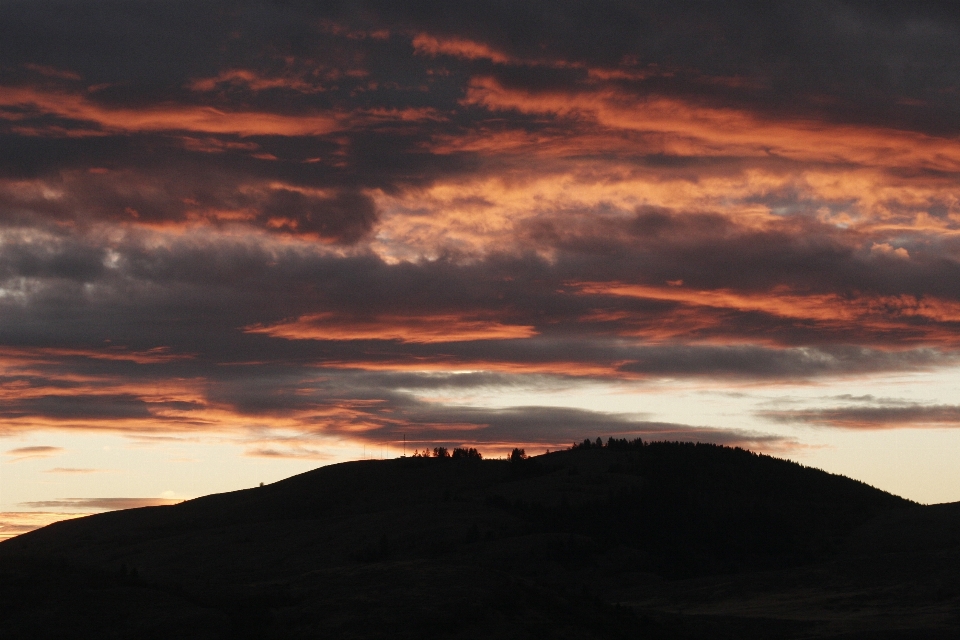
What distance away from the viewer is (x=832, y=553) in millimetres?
75875

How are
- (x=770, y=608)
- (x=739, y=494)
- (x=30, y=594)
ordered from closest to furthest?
(x=30, y=594) < (x=770, y=608) < (x=739, y=494)

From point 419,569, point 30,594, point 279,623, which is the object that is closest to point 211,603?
point 279,623

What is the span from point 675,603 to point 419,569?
16.7 metres

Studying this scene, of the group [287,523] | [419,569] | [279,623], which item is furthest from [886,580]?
[287,523]

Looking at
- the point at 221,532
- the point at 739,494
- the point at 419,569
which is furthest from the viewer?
the point at 739,494

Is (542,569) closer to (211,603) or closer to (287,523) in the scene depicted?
(287,523)

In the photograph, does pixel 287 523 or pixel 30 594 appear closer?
pixel 30 594

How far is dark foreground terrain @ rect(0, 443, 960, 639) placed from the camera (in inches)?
1411

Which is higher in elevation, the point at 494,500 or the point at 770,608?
the point at 494,500

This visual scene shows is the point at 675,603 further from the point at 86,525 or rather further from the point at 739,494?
the point at 86,525

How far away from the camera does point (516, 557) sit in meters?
68.6

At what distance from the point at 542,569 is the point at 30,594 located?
37.8 metres

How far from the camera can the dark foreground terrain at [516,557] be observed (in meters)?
35.8

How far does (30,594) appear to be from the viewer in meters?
34.7
